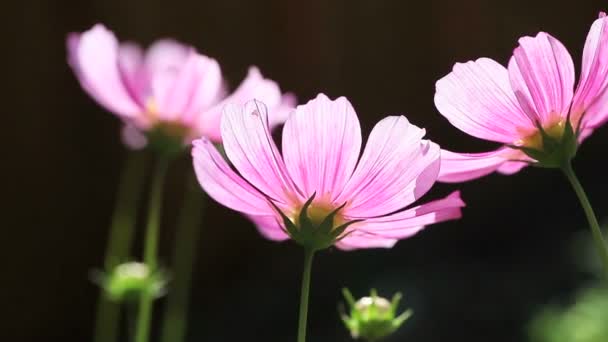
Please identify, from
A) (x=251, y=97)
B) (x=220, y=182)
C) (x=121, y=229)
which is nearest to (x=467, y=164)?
(x=220, y=182)

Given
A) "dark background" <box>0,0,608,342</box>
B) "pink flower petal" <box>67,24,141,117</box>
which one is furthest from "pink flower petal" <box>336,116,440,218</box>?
"dark background" <box>0,0,608,342</box>

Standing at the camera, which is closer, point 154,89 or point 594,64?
point 594,64

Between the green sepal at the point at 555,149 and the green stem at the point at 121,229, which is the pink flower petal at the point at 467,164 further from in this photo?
the green stem at the point at 121,229

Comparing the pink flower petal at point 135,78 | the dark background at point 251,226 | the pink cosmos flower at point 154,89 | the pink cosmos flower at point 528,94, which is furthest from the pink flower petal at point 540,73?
the dark background at point 251,226

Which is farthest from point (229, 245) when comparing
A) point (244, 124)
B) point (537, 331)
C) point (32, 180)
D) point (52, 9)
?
point (244, 124)

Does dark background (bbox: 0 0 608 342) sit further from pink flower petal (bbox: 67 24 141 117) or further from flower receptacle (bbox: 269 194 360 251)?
flower receptacle (bbox: 269 194 360 251)

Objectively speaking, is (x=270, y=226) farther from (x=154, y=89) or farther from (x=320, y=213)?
(x=154, y=89)
